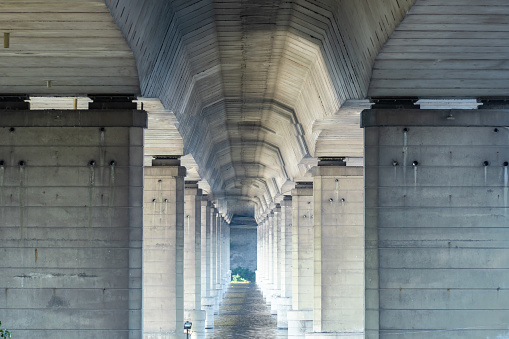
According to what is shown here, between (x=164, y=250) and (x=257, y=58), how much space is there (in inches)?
422

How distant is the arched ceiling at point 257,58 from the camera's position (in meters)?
18.9

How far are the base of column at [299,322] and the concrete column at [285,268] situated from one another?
10.5 meters

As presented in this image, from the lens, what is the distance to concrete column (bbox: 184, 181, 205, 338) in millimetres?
45438

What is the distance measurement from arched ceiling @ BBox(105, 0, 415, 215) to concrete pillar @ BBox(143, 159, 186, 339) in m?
1.99

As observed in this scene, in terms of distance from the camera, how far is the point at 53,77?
809 inches

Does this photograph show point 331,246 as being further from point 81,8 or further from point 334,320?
point 81,8

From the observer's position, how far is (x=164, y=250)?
3534 cm

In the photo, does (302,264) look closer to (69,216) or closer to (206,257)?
(206,257)

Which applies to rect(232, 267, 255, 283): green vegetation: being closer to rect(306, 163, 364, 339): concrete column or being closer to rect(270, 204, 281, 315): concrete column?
rect(270, 204, 281, 315): concrete column

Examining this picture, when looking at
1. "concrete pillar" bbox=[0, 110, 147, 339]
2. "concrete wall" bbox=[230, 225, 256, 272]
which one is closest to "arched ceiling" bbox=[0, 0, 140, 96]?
"concrete pillar" bbox=[0, 110, 147, 339]

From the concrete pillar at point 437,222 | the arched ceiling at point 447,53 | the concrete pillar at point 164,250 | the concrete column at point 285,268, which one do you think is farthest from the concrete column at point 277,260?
the arched ceiling at point 447,53

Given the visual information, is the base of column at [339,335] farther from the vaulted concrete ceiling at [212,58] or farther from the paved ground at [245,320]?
the paved ground at [245,320]

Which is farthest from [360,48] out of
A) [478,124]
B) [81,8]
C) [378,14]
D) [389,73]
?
[81,8]

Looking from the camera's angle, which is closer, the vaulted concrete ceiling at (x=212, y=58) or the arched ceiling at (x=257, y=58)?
the vaulted concrete ceiling at (x=212, y=58)
